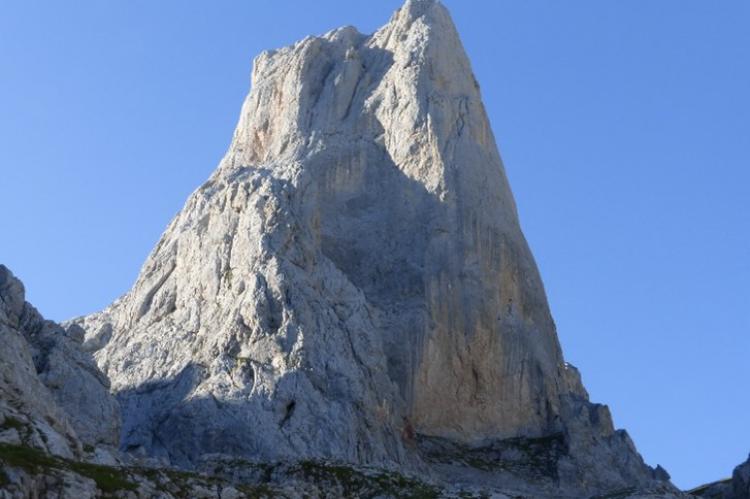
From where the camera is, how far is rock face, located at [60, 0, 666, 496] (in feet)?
325

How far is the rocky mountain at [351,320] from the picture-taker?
9456 centimetres

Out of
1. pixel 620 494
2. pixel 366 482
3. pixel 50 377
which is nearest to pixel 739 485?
pixel 620 494

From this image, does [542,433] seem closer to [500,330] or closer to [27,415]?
[500,330]

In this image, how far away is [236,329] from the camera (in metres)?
103

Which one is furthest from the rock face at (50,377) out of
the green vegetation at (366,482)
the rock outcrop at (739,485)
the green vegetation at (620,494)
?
the rock outcrop at (739,485)

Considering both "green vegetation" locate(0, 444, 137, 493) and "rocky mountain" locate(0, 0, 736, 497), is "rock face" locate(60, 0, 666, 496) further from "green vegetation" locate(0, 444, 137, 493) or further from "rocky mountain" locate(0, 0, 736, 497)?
"green vegetation" locate(0, 444, 137, 493)

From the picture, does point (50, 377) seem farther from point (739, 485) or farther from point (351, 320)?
point (739, 485)

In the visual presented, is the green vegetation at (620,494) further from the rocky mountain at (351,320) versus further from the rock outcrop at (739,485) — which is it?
the rock outcrop at (739,485)

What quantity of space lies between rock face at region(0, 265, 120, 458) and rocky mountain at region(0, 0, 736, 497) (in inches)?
7.1

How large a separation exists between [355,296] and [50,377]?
28369 millimetres

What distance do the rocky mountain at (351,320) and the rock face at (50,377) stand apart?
7.1 inches

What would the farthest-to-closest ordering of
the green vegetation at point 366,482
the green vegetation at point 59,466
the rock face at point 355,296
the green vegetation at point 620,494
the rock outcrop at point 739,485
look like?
the rock outcrop at point 739,485 → the rock face at point 355,296 → the green vegetation at point 620,494 → the green vegetation at point 366,482 → the green vegetation at point 59,466

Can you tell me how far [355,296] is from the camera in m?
110

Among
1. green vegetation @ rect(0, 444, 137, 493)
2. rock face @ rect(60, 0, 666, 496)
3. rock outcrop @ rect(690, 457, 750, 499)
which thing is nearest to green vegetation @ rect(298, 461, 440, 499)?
rock face @ rect(60, 0, 666, 496)
